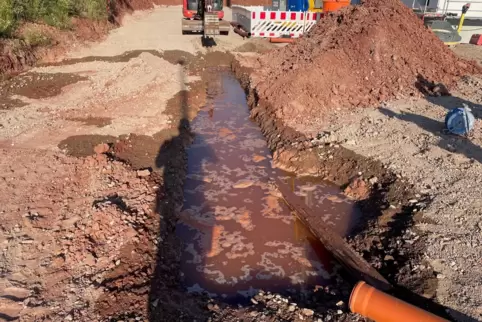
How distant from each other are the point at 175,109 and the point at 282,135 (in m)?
3.30

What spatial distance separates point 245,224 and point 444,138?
4.80m

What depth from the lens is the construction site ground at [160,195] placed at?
493 cm

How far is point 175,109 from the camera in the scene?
10.9 m

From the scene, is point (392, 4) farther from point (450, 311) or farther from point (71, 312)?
point (71, 312)

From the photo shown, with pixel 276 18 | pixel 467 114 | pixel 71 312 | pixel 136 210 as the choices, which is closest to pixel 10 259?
pixel 71 312

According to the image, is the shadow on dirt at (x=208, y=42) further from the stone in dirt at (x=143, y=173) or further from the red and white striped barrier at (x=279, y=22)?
the stone in dirt at (x=143, y=173)

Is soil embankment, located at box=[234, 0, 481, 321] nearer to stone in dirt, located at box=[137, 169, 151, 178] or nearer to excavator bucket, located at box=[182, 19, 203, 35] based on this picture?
stone in dirt, located at box=[137, 169, 151, 178]

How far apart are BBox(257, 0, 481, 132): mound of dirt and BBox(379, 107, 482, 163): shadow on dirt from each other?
Answer: 1.10 metres

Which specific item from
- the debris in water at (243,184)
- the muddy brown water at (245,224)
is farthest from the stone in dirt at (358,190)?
the debris in water at (243,184)

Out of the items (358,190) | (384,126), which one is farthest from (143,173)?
(384,126)

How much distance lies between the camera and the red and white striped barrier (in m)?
15.6

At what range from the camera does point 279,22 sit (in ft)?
52.0

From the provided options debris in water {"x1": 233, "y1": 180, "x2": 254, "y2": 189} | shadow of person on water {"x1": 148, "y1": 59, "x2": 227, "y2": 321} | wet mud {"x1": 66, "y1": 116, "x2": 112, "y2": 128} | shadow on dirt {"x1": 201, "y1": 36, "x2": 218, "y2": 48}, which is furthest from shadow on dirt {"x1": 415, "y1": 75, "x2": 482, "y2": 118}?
shadow on dirt {"x1": 201, "y1": 36, "x2": 218, "y2": 48}

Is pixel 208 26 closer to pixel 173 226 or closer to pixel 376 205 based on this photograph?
pixel 173 226
